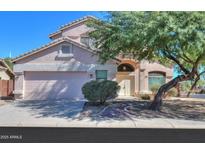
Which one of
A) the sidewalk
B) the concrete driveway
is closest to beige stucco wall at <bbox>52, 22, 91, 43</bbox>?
the concrete driveway

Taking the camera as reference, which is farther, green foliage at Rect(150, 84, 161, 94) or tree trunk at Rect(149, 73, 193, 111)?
green foliage at Rect(150, 84, 161, 94)

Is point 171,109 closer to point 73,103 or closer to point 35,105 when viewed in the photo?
point 73,103

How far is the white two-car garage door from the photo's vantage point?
9352mm

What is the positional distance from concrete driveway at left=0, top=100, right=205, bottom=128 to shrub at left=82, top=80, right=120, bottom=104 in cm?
46

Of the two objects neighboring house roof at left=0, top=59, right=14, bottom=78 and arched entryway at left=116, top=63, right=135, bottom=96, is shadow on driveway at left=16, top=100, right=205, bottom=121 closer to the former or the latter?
arched entryway at left=116, top=63, right=135, bottom=96

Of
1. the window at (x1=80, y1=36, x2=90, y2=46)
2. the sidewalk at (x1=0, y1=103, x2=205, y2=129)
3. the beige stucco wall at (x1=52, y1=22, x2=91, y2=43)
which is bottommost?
the sidewalk at (x1=0, y1=103, x2=205, y2=129)

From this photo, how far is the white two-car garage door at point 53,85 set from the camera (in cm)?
935

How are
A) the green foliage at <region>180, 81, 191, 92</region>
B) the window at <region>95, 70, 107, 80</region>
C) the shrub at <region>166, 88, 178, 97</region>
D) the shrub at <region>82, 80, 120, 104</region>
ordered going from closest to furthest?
the shrub at <region>166, 88, 178, 97</region> → the green foliage at <region>180, 81, 191, 92</region> → the shrub at <region>82, 80, 120, 104</region> → the window at <region>95, 70, 107, 80</region>

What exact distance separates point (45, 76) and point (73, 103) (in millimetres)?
1290

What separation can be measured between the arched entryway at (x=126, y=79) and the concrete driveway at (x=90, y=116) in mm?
→ 331

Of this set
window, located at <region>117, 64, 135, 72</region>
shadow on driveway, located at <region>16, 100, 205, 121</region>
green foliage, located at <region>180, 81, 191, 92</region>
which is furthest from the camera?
green foliage, located at <region>180, 81, 191, 92</region>

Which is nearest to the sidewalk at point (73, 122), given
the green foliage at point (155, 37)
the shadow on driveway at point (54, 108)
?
the shadow on driveway at point (54, 108)

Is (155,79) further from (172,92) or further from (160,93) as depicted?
(172,92)

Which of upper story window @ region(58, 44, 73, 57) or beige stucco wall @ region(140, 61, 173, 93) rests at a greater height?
upper story window @ region(58, 44, 73, 57)
